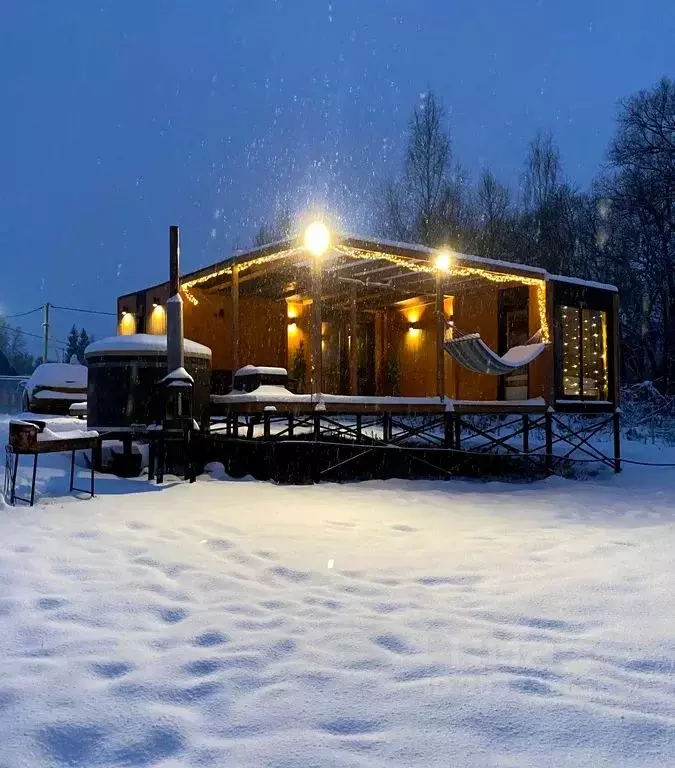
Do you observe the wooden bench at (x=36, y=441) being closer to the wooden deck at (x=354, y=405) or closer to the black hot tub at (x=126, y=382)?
the black hot tub at (x=126, y=382)

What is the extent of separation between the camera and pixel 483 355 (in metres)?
9.11

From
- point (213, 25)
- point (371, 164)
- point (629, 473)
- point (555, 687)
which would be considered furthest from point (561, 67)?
point (555, 687)

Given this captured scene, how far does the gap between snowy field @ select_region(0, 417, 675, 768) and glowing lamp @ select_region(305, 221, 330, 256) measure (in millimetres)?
3586

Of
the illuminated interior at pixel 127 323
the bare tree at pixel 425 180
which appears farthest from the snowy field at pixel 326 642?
the bare tree at pixel 425 180

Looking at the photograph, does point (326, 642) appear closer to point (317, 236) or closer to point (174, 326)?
point (174, 326)

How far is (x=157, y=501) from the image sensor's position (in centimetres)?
584

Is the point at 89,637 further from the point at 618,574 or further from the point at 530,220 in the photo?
the point at 530,220

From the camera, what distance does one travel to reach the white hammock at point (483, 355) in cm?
903

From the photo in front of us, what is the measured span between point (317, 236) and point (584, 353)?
217 inches

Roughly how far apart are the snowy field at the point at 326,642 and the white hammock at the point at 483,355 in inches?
158

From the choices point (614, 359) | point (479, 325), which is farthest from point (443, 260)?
point (614, 359)

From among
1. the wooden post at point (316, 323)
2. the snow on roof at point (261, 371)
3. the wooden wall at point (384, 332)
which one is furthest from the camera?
the wooden wall at point (384, 332)

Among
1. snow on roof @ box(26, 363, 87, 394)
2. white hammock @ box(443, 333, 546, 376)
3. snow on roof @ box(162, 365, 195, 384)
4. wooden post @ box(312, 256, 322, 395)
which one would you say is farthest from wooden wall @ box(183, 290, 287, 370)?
snow on roof @ box(162, 365, 195, 384)

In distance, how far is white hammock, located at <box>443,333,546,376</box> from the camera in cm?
903
